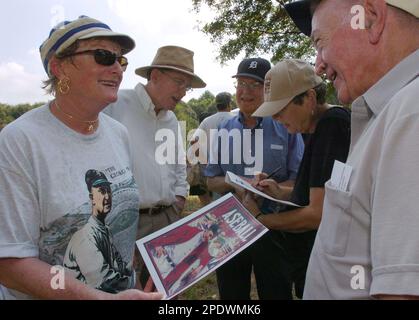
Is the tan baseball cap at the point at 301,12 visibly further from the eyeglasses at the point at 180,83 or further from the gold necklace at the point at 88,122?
the eyeglasses at the point at 180,83

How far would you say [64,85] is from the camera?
1.78 m

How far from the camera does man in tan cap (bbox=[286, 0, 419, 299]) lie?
0.79 m

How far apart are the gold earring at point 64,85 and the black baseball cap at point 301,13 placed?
43.1 inches


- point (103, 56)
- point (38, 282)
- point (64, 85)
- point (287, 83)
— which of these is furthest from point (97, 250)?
point (287, 83)

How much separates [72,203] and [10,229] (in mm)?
250

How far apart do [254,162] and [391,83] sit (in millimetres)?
2062

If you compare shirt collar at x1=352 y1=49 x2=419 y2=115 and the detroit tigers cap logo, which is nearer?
shirt collar at x1=352 y1=49 x2=419 y2=115

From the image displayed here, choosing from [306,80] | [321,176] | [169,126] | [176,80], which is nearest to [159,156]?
[169,126]

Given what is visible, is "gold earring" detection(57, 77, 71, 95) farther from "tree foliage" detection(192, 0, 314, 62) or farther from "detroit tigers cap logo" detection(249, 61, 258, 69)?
"tree foliage" detection(192, 0, 314, 62)

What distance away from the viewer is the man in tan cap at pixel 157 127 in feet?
10.2

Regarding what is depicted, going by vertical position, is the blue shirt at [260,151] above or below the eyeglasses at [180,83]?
below

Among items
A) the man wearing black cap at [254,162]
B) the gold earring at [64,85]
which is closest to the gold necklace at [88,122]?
the gold earring at [64,85]

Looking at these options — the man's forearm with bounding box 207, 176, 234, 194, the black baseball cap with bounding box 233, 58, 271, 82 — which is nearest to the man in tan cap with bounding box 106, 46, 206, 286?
the man's forearm with bounding box 207, 176, 234, 194

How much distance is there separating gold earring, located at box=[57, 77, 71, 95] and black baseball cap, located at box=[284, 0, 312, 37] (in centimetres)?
109
